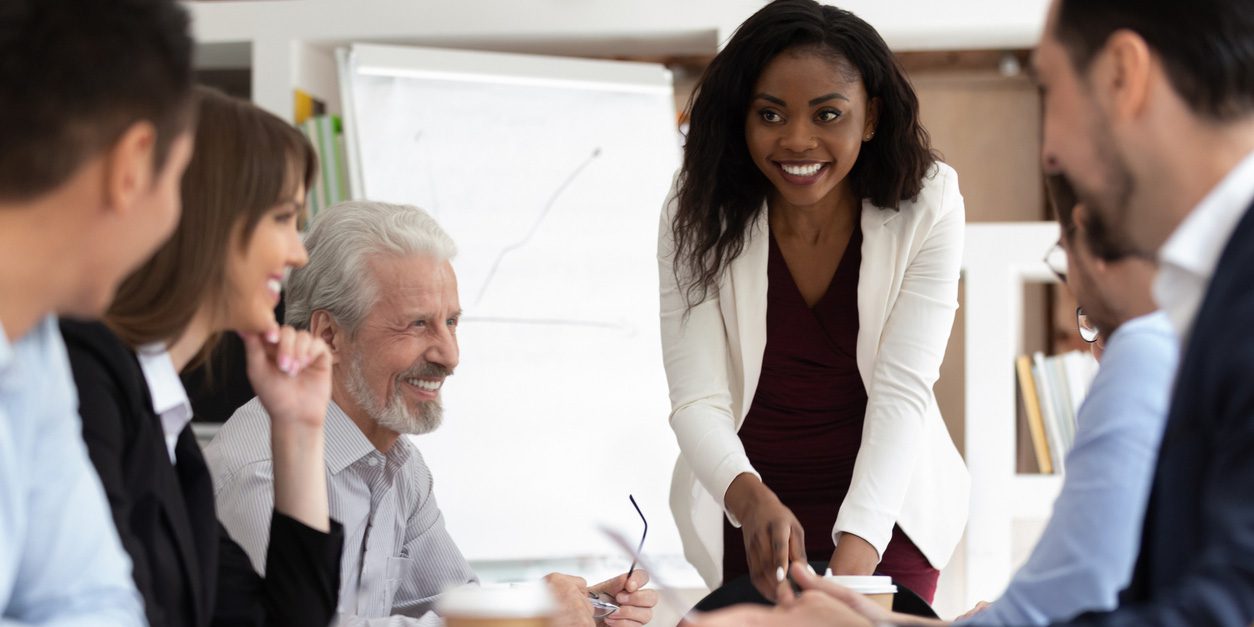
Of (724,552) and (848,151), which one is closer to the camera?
(848,151)

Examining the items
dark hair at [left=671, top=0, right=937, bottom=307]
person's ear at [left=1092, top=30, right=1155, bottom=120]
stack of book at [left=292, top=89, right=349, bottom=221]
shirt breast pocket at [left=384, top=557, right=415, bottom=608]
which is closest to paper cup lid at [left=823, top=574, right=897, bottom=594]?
person's ear at [left=1092, top=30, right=1155, bottom=120]

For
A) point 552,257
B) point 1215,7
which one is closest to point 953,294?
point 1215,7

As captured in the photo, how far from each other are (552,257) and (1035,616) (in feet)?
8.13

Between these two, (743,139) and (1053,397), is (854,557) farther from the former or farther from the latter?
(1053,397)

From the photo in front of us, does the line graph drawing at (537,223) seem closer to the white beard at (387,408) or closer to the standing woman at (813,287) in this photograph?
the standing woman at (813,287)

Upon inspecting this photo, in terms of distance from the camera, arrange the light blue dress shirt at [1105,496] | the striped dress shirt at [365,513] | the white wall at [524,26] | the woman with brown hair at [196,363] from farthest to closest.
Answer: the white wall at [524,26]
the striped dress shirt at [365,513]
the woman with brown hair at [196,363]
the light blue dress shirt at [1105,496]

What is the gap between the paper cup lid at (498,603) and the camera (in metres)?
0.99

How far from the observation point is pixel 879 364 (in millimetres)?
2045

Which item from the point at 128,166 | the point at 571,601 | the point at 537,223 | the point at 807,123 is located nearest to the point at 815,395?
the point at 807,123

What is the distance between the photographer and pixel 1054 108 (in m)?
1.11

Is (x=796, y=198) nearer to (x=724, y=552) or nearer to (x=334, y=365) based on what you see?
(x=724, y=552)

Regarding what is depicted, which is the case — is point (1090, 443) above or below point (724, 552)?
above

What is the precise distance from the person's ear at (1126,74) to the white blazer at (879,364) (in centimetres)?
100

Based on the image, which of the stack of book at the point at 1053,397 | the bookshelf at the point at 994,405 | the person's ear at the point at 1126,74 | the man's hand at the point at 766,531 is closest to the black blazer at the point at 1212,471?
the person's ear at the point at 1126,74
